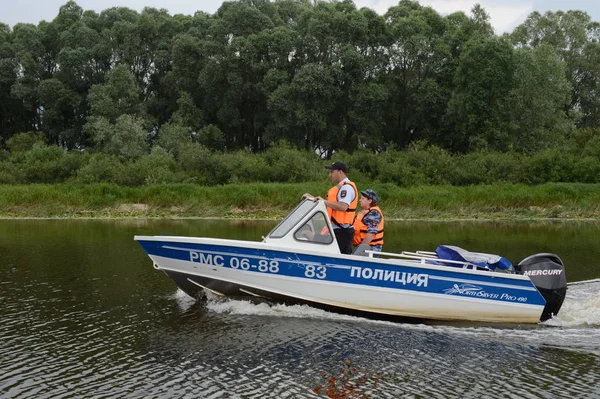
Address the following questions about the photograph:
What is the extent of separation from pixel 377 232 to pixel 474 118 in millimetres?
40280

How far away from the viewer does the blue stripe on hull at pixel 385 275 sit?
12.3 metres

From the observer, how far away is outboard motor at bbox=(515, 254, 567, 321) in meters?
12.6

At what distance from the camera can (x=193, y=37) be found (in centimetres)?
6366

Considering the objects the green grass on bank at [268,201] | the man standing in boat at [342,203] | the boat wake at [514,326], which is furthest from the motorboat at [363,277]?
the green grass on bank at [268,201]

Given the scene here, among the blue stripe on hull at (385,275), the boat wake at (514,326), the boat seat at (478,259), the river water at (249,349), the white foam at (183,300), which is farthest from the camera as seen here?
the white foam at (183,300)

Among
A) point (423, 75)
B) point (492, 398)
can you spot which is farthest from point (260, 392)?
point (423, 75)

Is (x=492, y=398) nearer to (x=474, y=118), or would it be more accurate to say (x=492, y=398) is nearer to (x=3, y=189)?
(x=3, y=189)

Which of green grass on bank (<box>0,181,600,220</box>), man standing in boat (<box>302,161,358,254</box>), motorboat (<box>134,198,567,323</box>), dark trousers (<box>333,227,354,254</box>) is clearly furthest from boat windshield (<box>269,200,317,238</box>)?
green grass on bank (<box>0,181,600,220</box>)

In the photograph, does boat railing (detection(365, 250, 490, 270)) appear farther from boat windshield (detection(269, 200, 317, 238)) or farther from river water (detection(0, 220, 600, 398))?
boat windshield (detection(269, 200, 317, 238))

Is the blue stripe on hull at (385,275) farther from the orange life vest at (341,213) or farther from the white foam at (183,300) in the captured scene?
the white foam at (183,300)

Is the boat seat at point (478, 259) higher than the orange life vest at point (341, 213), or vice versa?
the orange life vest at point (341, 213)

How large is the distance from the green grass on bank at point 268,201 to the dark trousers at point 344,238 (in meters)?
21.6

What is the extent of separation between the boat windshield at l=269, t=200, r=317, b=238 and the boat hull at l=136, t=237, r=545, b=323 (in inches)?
19.2

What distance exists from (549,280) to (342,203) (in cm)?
399
